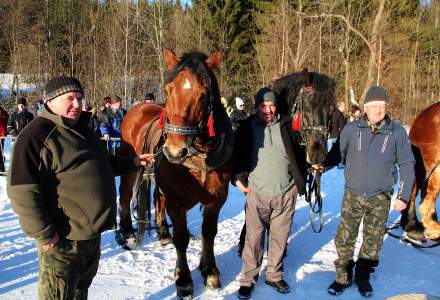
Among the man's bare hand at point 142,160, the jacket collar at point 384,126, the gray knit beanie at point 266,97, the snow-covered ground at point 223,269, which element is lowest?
the snow-covered ground at point 223,269

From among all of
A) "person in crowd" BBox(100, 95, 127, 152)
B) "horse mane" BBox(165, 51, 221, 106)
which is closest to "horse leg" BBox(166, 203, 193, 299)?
"horse mane" BBox(165, 51, 221, 106)

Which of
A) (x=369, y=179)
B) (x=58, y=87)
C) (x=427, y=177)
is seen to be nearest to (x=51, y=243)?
(x=58, y=87)

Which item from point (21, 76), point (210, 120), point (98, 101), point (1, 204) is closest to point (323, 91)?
point (210, 120)

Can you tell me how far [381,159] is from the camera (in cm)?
312

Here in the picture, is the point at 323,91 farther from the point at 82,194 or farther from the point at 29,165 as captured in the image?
the point at 29,165

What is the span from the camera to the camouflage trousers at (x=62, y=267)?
6.75 feet

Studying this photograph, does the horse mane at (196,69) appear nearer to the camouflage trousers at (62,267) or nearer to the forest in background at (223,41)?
the camouflage trousers at (62,267)

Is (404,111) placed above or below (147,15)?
below

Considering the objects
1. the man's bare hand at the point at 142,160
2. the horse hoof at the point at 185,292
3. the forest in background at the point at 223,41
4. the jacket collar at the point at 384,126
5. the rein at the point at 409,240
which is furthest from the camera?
the forest in background at the point at 223,41

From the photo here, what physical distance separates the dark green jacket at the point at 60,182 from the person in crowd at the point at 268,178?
141 centimetres

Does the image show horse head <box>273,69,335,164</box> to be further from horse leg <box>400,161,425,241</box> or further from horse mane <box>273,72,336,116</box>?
horse leg <box>400,161,425,241</box>

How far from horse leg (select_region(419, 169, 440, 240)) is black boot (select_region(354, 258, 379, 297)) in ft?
5.41

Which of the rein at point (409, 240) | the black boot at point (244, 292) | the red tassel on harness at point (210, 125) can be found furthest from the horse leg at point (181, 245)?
the rein at point (409, 240)

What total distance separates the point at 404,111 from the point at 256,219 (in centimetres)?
2586
